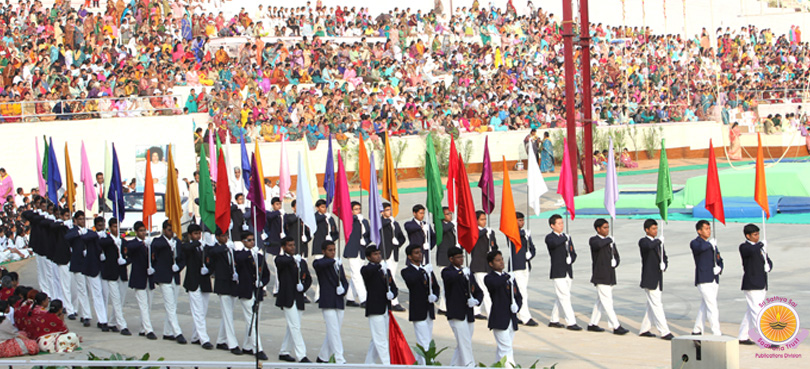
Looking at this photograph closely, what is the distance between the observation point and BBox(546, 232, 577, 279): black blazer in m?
13.1

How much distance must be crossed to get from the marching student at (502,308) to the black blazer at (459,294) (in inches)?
6.9

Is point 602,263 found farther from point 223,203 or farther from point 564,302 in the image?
point 223,203

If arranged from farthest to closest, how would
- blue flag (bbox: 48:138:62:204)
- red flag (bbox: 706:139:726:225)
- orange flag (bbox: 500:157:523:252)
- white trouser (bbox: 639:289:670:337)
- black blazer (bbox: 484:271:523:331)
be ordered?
blue flag (bbox: 48:138:62:204) → red flag (bbox: 706:139:726:225) → white trouser (bbox: 639:289:670:337) → orange flag (bbox: 500:157:523:252) → black blazer (bbox: 484:271:523:331)

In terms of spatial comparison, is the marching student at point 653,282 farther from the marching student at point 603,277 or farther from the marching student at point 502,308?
the marching student at point 502,308

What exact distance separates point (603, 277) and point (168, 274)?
5.30 m

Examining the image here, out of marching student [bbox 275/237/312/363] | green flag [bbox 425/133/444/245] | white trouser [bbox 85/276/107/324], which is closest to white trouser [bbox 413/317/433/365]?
marching student [bbox 275/237/312/363]

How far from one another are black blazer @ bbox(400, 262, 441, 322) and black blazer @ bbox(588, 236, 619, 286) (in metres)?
2.68

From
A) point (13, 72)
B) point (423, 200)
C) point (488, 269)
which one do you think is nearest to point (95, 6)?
point (13, 72)

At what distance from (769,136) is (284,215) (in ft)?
76.7

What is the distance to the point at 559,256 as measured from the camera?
13.2 meters

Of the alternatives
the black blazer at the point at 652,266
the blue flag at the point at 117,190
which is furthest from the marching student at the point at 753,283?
the blue flag at the point at 117,190

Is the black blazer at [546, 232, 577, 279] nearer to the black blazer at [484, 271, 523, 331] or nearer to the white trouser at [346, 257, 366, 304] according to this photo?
the black blazer at [484, 271, 523, 331]


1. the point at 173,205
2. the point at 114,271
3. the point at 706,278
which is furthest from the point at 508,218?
the point at 114,271

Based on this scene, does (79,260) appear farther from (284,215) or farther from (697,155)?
(697,155)
